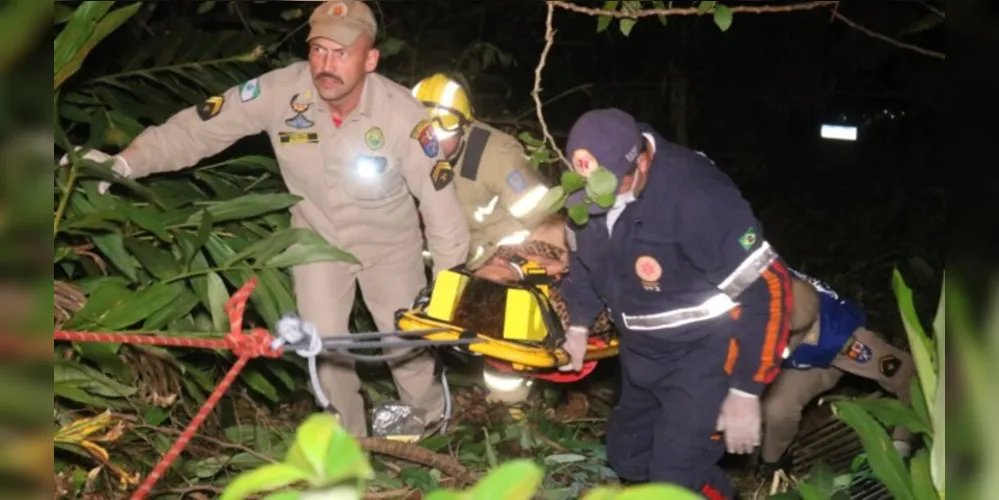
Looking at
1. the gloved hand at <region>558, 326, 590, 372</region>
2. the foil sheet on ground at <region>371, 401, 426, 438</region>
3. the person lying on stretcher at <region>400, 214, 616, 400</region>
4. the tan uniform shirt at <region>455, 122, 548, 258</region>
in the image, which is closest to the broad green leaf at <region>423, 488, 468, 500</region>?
the person lying on stretcher at <region>400, 214, 616, 400</region>

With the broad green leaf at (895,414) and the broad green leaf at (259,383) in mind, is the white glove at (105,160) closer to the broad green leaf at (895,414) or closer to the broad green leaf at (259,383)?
the broad green leaf at (259,383)

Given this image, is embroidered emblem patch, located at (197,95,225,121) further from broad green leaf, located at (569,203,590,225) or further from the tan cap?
broad green leaf, located at (569,203,590,225)

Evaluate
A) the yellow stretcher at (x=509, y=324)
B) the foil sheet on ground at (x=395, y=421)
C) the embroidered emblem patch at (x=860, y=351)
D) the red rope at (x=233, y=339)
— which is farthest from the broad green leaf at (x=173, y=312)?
the embroidered emblem patch at (x=860, y=351)

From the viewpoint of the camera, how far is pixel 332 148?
3.01 metres

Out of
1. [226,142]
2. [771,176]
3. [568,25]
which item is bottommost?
[771,176]

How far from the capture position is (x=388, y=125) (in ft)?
9.72

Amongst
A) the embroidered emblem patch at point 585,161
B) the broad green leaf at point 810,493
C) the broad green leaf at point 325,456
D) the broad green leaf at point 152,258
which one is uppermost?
the embroidered emblem patch at point 585,161

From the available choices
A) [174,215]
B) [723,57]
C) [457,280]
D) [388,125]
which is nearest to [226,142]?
[174,215]

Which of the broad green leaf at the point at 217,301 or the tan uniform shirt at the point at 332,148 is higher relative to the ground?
the tan uniform shirt at the point at 332,148

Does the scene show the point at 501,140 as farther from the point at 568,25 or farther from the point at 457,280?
the point at 568,25

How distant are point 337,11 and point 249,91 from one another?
0.45 meters

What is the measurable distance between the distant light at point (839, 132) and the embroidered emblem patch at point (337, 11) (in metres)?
6.19

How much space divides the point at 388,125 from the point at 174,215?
0.75 m

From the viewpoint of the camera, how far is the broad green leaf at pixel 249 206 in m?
2.98
